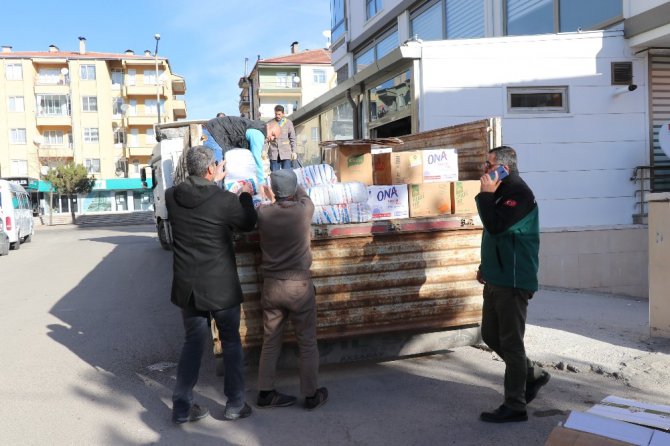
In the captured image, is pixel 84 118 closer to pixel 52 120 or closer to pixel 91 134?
pixel 91 134

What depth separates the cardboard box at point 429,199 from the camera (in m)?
5.03

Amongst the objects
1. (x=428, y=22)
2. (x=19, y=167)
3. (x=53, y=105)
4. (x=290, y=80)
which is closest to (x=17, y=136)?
(x=19, y=167)

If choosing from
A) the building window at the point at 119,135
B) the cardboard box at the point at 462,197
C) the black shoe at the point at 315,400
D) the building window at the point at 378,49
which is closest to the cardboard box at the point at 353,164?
the cardboard box at the point at 462,197

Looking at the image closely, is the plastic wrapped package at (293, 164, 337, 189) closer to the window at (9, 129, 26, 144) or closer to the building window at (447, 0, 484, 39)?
the building window at (447, 0, 484, 39)

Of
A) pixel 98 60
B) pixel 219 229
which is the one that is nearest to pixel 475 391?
pixel 219 229

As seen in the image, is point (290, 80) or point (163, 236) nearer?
point (163, 236)

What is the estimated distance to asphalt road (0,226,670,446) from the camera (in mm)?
3996

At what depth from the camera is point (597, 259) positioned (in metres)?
10.7

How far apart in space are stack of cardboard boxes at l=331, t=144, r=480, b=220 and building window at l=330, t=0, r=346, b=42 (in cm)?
1682

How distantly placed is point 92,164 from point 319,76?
25395 millimetres

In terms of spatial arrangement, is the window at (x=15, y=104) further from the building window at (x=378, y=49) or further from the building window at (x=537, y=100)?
the building window at (x=537, y=100)

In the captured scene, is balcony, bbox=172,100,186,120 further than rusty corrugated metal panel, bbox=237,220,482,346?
Yes

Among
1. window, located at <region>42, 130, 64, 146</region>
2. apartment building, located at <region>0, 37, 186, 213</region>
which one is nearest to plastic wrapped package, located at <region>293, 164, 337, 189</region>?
apartment building, located at <region>0, 37, 186, 213</region>

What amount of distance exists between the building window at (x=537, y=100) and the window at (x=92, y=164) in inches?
2156
